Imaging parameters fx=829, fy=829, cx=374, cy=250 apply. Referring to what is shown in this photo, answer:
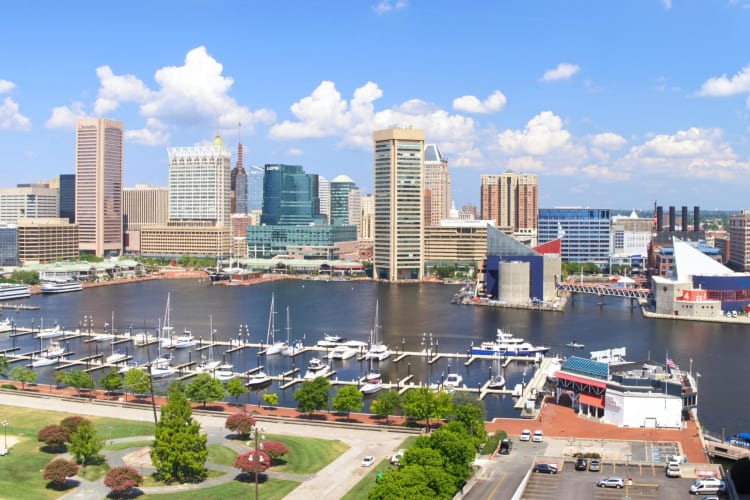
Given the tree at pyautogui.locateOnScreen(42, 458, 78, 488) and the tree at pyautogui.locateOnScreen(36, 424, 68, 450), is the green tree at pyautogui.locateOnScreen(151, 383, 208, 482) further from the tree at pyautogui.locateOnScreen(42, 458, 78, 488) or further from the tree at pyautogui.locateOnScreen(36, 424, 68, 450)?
the tree at pyautogui.locateOnScreen(36, 424, 68, 450)

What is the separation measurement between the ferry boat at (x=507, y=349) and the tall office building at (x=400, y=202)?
5205 centimetres

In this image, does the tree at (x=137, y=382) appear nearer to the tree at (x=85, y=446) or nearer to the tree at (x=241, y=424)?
the tree at (x=241, y=424)

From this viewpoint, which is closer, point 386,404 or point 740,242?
point 386,404

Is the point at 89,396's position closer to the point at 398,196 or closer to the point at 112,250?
the point at 398,196

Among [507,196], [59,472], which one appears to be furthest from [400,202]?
[59,472]

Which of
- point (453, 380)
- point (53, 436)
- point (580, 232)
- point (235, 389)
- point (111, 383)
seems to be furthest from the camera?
point (580, 232)


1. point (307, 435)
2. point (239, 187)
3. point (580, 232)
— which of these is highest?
point (239, 187)

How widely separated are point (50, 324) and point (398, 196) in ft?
168

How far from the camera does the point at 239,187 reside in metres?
188

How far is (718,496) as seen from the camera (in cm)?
2548

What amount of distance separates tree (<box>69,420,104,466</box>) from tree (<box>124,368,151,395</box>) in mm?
10726

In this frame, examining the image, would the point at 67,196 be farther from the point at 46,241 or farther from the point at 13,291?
the point at 13,291

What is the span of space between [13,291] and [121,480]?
69498 millimetres

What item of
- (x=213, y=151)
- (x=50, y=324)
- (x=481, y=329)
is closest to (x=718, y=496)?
(x=481, y=329)
